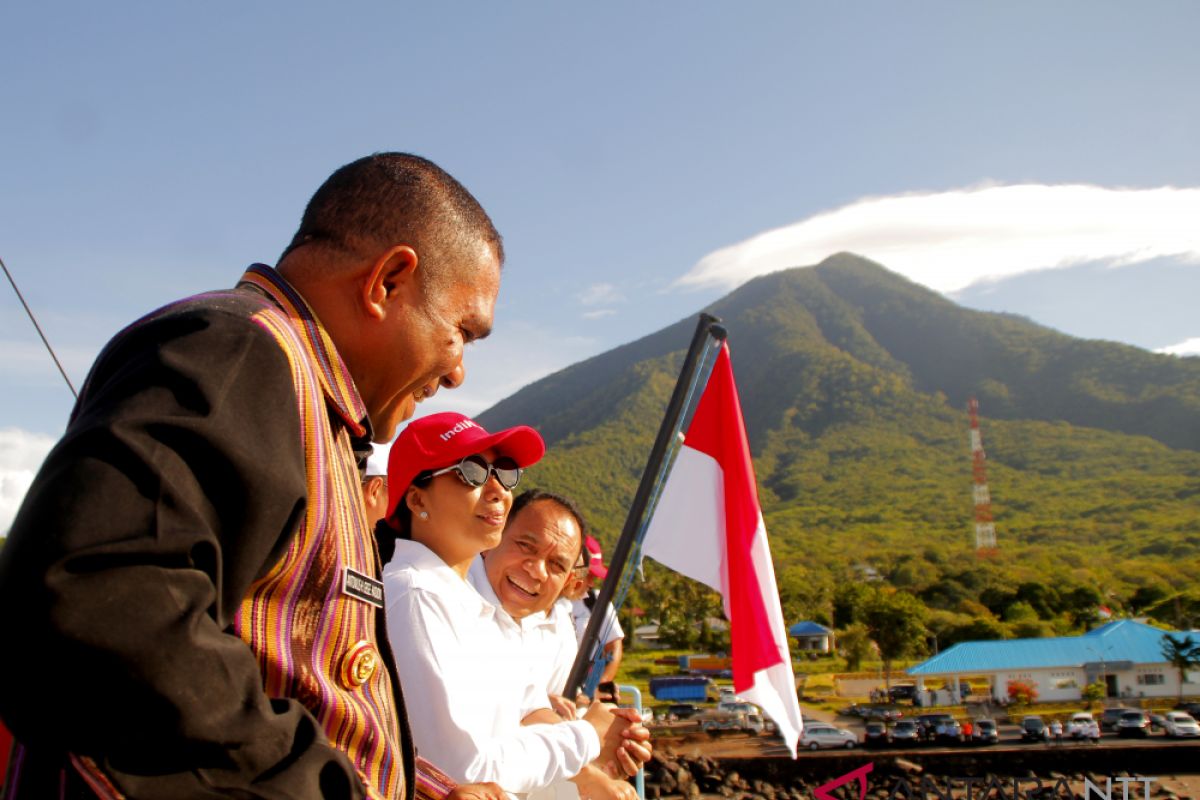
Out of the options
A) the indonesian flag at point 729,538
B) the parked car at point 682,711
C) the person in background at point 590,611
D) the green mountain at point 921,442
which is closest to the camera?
the indonesian flag at point 729,538

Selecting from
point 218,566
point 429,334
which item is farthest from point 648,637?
point 218,566

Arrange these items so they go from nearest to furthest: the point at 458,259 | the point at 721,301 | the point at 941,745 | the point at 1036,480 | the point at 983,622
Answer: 1. the point at 458,259
2. the point at 941,745
3. the point at 983,622
4. the point at 1036,480
5. the point at 721,301

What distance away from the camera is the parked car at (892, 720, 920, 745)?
83.7 feet

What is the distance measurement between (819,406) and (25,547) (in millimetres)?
144259

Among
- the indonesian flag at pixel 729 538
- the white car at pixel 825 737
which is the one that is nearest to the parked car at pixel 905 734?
the white car at pixel 825 737

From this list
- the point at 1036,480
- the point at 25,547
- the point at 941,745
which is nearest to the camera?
the point at 25,547

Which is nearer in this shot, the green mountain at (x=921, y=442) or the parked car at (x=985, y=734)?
the parked car at (x=985, y=734)

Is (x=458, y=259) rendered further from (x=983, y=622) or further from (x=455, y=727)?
(x=983, y=622)

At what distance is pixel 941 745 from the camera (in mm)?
25469

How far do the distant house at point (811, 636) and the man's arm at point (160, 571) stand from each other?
2012 inches

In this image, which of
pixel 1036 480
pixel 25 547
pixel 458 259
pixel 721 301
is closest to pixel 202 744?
pixel 25 547

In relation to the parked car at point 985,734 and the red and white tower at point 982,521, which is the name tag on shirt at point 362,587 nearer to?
the parked car at point 985,734

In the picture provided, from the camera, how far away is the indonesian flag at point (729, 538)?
4.57m

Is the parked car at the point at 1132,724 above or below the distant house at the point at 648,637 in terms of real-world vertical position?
above
